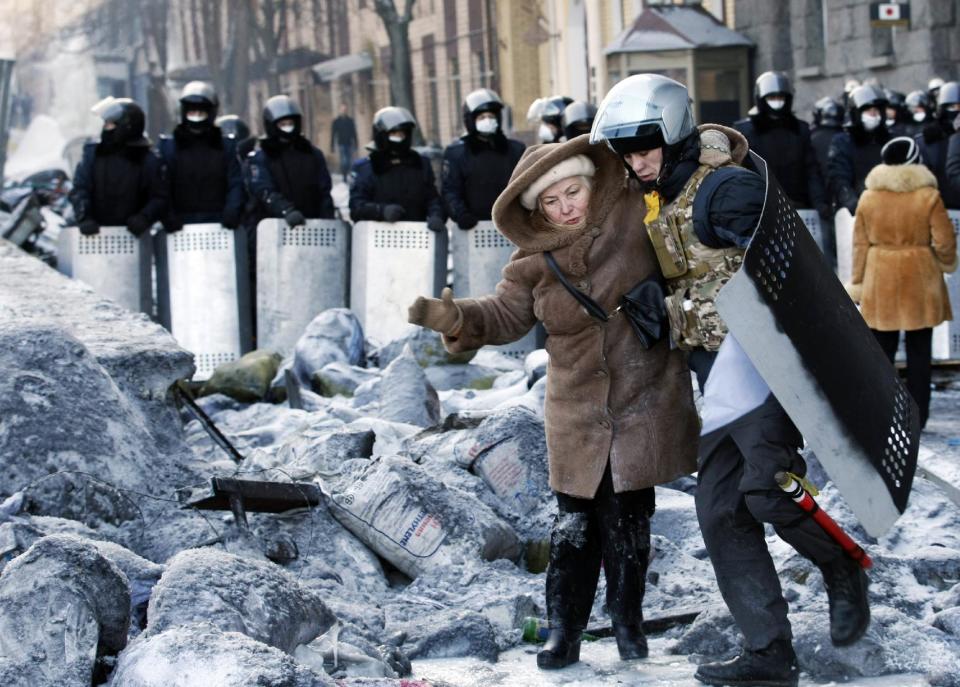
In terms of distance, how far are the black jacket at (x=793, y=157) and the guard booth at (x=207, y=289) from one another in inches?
147

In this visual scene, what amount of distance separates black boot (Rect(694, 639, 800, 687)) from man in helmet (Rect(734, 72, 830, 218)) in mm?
8098

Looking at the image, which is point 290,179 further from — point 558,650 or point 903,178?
point 558,650

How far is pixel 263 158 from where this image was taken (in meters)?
13.2

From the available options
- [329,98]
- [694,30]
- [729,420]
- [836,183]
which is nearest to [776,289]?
[729,420]

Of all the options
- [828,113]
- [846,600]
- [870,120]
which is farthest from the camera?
[828,113]

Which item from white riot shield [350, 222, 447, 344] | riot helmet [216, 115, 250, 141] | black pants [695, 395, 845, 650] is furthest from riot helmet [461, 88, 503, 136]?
black pants [695, 395, 845, 650]

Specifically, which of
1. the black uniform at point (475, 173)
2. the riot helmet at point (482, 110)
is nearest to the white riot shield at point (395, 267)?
the black uniform at point (475, 173)

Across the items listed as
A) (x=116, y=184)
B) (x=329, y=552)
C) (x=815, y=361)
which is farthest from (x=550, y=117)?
(x=815, y=361)

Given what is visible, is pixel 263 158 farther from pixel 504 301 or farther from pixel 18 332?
pixel 504 301

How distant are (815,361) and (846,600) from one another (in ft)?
2.38

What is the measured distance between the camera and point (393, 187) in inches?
521

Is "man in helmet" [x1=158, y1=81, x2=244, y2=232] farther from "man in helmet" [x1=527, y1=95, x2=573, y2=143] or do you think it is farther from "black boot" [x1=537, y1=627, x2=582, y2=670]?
"black boot" [x1=537, y1=627, x2=582, y2=670]

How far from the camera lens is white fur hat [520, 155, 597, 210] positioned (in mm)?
5430

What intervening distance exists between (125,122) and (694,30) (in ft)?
72.0
